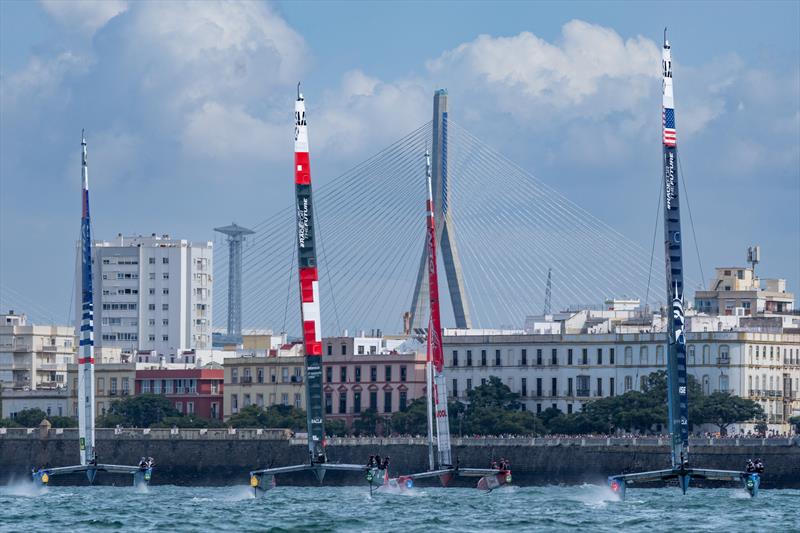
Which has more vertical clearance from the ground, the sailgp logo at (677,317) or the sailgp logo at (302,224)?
the sailgp logo at (302,224)

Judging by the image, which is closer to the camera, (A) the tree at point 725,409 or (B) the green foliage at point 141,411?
(A) the tree at point 725,409

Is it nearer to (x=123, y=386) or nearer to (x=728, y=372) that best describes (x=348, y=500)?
(x=728, y=372)

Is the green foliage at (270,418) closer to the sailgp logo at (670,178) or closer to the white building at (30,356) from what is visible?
the white building at (30,356)

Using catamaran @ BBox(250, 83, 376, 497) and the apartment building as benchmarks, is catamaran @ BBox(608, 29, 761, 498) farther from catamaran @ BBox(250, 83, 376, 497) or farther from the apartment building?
the apartment building

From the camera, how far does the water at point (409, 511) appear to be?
80.1 m

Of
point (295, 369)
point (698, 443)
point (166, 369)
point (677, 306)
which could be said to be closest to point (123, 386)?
point (166, 369)

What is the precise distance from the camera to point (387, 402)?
164m

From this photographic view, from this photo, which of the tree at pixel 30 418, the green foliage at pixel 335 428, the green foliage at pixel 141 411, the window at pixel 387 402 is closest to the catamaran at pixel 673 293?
the green foliage at pixel 335 428

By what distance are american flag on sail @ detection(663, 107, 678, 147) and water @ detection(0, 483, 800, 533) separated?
12772 millimetres

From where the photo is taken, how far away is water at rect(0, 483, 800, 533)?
80062mm

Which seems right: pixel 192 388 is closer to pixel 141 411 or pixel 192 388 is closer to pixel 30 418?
pixel 141 411

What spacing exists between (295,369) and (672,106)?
8570cm

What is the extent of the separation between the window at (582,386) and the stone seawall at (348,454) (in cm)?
2221

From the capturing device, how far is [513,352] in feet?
531
